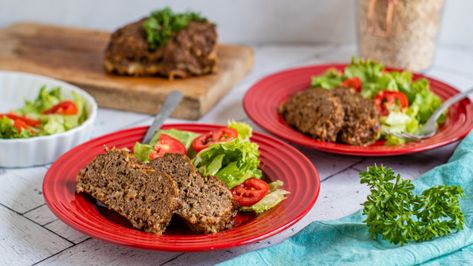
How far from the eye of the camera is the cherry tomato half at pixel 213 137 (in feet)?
8.30

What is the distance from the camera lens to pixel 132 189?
7.04 ft

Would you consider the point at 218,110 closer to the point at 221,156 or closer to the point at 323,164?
the point at 323,164

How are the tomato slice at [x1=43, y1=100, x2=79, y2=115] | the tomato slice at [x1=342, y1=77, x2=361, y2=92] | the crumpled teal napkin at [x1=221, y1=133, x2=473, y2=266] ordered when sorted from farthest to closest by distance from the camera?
the tomato slice at [x1=342, y1=77, x2=361, y2=92] < the tomato slice at [x1=43, y1=100, x2=79, y2=115] < the crumpled teal napkin at [x1=221, y1=133, x2=473, y2=266]

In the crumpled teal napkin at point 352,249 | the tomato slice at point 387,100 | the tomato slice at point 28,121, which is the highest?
the tomato slice at point 28,121

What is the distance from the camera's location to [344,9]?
421 cm

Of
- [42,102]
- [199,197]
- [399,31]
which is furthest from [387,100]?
[42,102]

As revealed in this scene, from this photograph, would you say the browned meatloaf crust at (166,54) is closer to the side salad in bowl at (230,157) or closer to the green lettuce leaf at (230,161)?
the side salad in bowl at (230,157)

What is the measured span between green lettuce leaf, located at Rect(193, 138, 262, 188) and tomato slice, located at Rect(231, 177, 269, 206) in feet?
0.06

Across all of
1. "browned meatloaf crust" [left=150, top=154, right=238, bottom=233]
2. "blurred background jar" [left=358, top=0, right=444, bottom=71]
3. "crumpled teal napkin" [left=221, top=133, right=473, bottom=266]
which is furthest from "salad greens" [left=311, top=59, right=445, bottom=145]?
"browned meatloaf crust" [left=150, top=154, right=238, bottom=233]

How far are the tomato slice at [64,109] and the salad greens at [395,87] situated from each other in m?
1.05

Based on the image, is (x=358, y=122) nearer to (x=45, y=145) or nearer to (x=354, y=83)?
(x=354, y=83)

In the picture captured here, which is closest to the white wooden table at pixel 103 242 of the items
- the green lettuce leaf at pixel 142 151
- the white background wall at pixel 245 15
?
the green lettuce leaf at pixel 142 151

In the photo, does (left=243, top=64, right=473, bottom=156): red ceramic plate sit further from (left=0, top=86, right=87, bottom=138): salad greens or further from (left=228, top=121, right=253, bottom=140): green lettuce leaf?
(left=0, top=86, right=87, bottom=138): salad greens

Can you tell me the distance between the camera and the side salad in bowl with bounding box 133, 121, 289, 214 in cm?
229
